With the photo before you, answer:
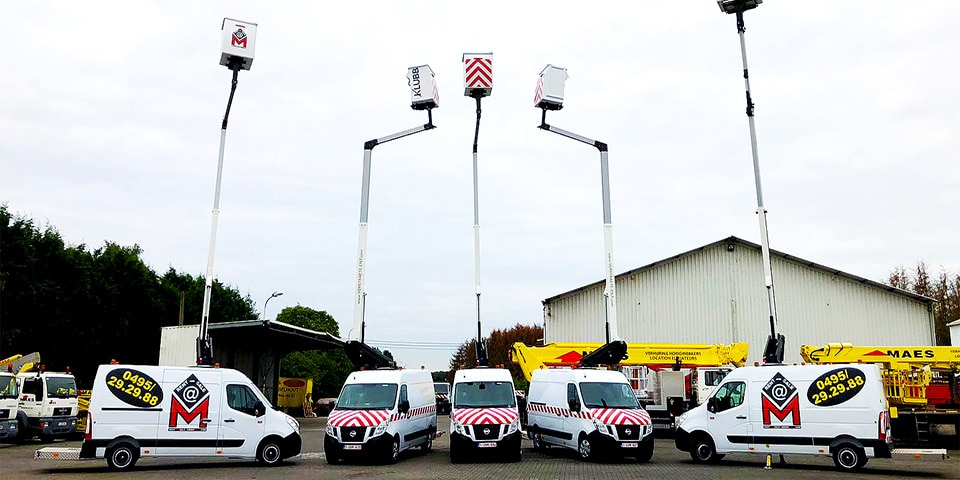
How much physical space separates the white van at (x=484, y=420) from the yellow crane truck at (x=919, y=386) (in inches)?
478

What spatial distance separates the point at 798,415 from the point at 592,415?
14.4 feet

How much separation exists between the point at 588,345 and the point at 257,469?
14786mm

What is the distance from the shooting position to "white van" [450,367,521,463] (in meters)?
18.3

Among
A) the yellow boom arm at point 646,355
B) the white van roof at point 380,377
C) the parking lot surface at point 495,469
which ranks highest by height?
the yellow boom arm at point 646,355

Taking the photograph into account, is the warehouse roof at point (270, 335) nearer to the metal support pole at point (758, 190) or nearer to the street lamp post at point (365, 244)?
the street lamp post at point (365, 244)

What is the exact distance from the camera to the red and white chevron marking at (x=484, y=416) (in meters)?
18.5

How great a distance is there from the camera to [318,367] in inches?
2552

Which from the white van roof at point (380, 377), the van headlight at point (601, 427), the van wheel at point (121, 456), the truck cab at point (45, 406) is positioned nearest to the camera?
the van wheel at point (121, 456)

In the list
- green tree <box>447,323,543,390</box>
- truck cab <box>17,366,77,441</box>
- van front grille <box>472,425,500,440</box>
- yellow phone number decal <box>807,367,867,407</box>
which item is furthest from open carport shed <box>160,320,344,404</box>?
green tree <box>447,323,543,390</box>

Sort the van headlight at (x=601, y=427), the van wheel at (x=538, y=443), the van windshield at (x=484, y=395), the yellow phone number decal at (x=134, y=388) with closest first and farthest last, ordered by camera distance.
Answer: the yellow phone number decal at (x=134, y=388)
the van headlight at (x=601, y=427)
the van windshield at (x=484, y=395)
the van wheel at (x=538, y=443)

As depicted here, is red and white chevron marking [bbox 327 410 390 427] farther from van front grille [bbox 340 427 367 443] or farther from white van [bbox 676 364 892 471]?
white van [bbox 676 364 892 471]

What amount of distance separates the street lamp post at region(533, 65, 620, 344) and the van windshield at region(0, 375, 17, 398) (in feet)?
57.0

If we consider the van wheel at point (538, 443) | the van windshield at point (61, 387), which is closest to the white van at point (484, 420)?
the van wheel at point (538, 443)

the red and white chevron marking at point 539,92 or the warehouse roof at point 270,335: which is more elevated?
the red and white chevron marking at point 539,92
